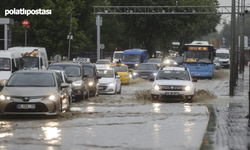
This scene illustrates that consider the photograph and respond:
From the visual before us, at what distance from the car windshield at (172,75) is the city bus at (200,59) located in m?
26.6

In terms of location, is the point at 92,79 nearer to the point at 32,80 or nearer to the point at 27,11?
the point at 32,80

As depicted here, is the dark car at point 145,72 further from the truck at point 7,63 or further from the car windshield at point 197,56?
the truck at point 7,63

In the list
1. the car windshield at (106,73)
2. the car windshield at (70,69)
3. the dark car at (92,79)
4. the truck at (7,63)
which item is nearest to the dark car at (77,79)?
the car windshield at (70,69)

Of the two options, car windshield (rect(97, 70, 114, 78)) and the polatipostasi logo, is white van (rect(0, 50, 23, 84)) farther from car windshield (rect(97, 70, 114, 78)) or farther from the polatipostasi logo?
the polatipostasi logo

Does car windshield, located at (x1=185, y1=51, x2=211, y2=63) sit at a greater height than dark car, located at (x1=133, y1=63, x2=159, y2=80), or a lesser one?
greater

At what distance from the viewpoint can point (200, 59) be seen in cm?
5369

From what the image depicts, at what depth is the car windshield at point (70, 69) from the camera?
26.5 m

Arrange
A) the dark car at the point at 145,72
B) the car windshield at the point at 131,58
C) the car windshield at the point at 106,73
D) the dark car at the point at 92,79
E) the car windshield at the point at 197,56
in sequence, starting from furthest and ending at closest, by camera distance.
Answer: the car windshield at the point at 131,58 → the car windshield at the point at 197,56 → the dark car at the point at 145,72 → the car windshield at the point at 106,73 → the dark car at the point at 92,79

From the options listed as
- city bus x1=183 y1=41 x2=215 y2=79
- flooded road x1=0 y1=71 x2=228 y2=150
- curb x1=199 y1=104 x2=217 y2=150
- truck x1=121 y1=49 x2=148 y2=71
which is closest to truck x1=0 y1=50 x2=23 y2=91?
flooded road x1=0 y1=71 x2=228 y2=150

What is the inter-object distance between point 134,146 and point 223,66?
79.5 m

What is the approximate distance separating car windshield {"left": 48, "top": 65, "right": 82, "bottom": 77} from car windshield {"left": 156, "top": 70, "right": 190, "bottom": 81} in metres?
3.41

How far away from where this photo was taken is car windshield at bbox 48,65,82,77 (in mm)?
26469

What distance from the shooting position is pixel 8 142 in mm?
12047

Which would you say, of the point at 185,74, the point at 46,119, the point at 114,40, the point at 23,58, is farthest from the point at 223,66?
the point at 46,119
